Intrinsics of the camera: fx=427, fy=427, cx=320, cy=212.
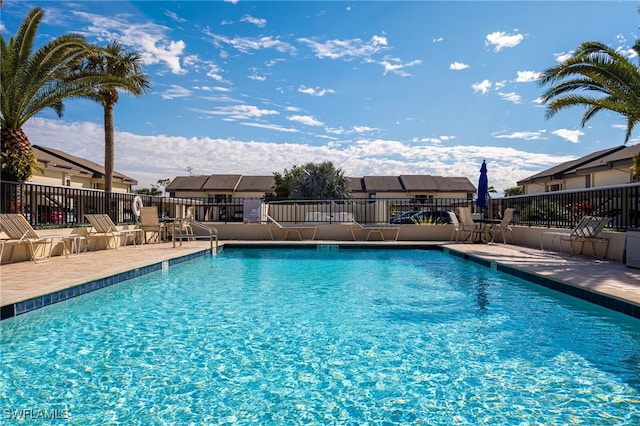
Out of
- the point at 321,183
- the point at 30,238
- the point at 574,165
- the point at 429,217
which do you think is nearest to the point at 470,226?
the point at 429,217

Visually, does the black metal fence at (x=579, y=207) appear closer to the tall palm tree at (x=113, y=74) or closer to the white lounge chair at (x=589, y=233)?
the white lounge chair at (x=589, y=233)

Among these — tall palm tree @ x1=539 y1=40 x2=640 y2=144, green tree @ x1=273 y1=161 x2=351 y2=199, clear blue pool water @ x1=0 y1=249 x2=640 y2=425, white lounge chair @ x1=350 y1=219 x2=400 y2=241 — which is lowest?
clear blue pool water @ x1=0 y1=249 x2=640 y2=425

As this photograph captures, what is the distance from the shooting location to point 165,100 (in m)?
18.7

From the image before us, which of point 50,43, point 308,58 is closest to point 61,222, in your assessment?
point 50,43

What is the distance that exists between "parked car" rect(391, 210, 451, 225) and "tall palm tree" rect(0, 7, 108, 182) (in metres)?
13.3

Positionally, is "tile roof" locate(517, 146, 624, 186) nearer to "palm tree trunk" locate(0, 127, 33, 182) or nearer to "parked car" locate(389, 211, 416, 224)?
"parked car" locate(389, 211, 416, 224)

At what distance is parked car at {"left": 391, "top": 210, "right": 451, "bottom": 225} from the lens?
1764cm

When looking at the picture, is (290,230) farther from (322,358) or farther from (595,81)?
(322,358)

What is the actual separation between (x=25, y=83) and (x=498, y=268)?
12.7 metres

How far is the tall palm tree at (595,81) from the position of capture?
1005 cm

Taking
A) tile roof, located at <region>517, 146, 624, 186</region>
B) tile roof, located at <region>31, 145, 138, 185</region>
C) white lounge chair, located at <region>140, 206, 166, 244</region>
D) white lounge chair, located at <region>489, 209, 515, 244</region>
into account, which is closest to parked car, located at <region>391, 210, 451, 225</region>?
white lounge chair, located at <region>489, 209, 515, 244</region>

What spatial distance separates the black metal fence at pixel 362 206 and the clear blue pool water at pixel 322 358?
4255 millimetres

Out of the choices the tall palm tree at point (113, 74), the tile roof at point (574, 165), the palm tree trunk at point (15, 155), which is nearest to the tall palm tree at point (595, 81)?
the palm tree trunk at point (15, 155)

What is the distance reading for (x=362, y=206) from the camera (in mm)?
18359
